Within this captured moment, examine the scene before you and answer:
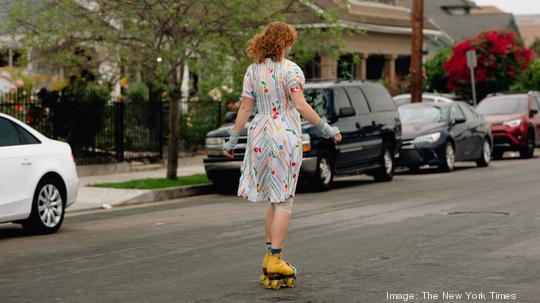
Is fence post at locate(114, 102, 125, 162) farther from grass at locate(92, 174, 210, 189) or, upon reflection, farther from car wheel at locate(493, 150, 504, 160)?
car wheel at locate(493, 150, 504, 160)

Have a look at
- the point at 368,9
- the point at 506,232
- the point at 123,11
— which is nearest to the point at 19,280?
the point at 506,232

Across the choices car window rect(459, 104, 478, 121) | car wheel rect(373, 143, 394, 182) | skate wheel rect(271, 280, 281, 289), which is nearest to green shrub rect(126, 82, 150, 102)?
car wheel rect(373, 143, 394, 182)

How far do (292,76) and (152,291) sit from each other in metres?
1.93

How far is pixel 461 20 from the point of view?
250 ft

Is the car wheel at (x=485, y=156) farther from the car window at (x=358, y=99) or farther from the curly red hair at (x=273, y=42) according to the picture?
the curly red hair at (x=273, y=42)

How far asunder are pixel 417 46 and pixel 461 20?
47910mm

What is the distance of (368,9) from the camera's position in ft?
145

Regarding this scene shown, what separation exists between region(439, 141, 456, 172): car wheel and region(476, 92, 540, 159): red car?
4.90 metres

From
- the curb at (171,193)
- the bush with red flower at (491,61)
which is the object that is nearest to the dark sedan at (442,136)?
the curb at (171,193)

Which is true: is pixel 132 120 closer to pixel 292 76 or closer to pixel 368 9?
pixel 292 76

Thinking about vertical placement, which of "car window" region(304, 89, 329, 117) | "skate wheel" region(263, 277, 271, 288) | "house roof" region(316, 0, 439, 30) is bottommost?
"skate wheel" region(263, 277, 271, 288)

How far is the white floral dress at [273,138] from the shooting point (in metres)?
9.02

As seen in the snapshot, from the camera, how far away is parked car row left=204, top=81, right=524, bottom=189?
1953cm

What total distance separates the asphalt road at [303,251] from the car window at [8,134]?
3.62 feet
